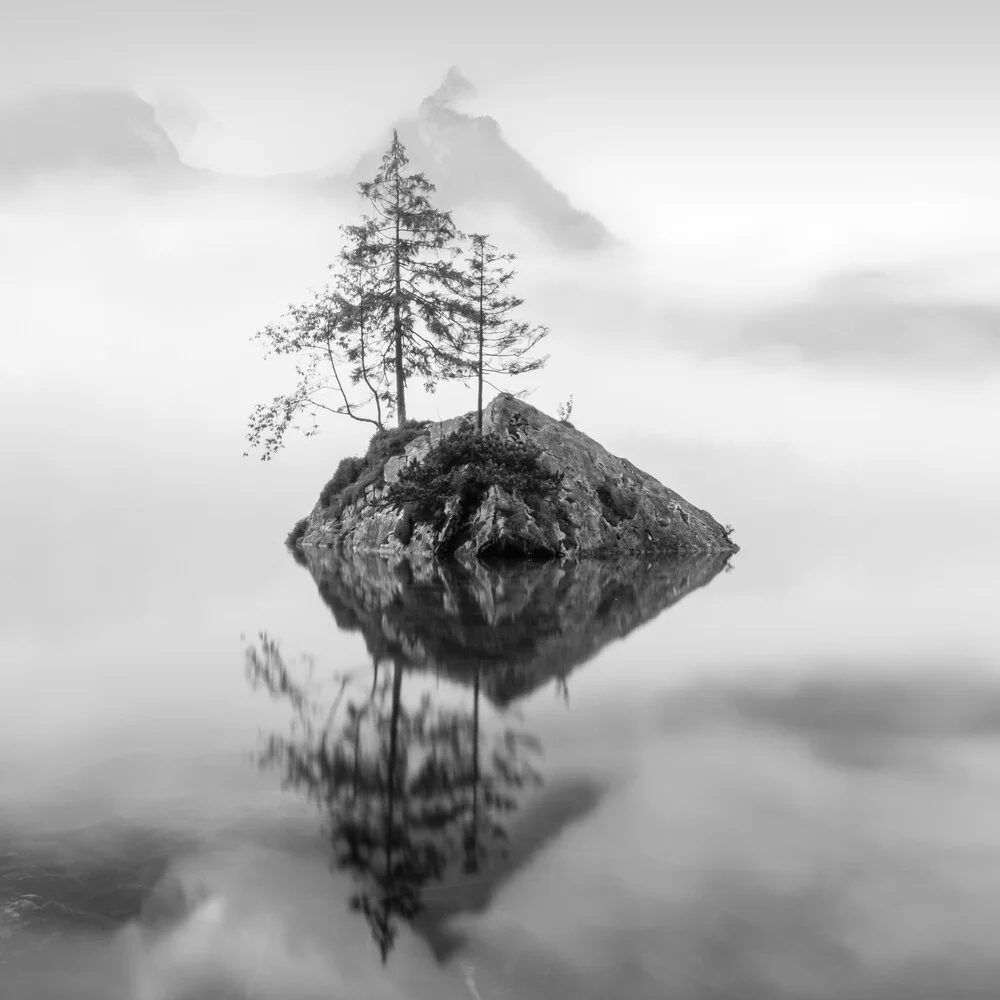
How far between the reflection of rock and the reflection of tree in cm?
123

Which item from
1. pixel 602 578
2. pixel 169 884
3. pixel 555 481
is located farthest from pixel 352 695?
pixel 555 481

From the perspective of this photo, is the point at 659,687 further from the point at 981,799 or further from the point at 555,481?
the point at 555,481

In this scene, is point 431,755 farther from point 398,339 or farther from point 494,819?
point 398,339

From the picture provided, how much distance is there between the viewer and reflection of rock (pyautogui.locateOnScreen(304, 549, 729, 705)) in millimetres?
9289

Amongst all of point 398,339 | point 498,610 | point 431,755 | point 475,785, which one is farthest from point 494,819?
point 398,339

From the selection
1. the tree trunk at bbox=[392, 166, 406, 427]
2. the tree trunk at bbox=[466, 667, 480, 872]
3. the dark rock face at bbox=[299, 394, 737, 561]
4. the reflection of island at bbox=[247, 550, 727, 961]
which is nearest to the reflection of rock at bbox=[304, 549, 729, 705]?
the reflection of island at bbox=[247, 550, 727, 961]

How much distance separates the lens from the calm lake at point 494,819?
10.2ft

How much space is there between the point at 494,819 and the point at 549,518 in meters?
25.9

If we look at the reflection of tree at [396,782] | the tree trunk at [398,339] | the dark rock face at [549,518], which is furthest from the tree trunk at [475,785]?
the tree trunk at [398,339]

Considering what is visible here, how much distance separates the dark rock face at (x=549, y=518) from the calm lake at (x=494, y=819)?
18.2 metres

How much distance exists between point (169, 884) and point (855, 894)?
2.95 meters

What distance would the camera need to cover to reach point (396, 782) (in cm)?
514

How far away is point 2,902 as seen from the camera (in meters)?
3.53

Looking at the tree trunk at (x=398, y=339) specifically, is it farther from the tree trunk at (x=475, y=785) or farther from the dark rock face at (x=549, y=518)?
the tree trunk at (x=475, y=785)
